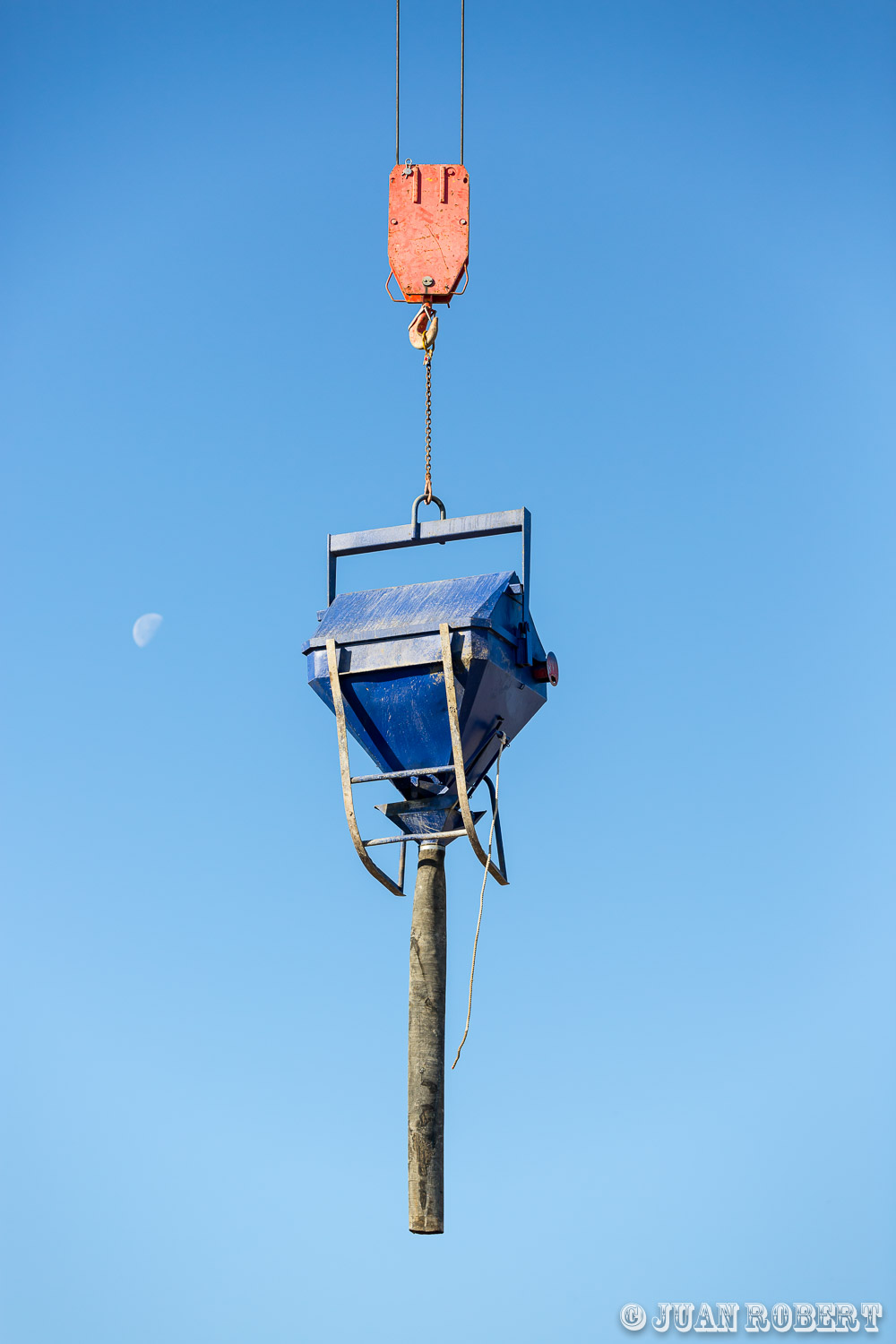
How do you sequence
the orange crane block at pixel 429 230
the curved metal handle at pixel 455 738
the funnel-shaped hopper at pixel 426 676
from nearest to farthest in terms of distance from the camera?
the curved metal handle at pixel 455 738 → the funnel-shaped hopper at pixel 426 676 → the orange crane block at pixel 429 230

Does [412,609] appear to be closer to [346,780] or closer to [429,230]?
[346,780]

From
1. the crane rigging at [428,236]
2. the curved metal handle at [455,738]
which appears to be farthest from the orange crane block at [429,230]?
the curved metal handle at [455,738]

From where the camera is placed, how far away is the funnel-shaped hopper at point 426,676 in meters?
19.0

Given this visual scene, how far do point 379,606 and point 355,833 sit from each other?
2111 mm

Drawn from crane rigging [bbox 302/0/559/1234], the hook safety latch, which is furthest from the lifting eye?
the hook safety latch

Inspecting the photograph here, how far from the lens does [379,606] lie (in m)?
19.6

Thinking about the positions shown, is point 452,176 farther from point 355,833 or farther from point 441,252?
point 355,833

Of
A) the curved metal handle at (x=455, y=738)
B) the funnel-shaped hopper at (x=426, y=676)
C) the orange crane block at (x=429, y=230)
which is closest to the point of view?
the curved metal handle at (x=455, y=738)

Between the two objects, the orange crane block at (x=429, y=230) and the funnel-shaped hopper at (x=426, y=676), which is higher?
the orange crane block at (x=429, y=230)

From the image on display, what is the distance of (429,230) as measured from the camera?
68.1 feet

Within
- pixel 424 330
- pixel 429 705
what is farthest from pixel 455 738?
pixel 424 330

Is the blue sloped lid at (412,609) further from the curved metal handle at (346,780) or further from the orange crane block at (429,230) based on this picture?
the orange crane block at (429,230)

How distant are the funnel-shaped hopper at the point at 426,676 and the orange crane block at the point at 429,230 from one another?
3114mm

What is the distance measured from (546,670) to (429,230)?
14.6ft
